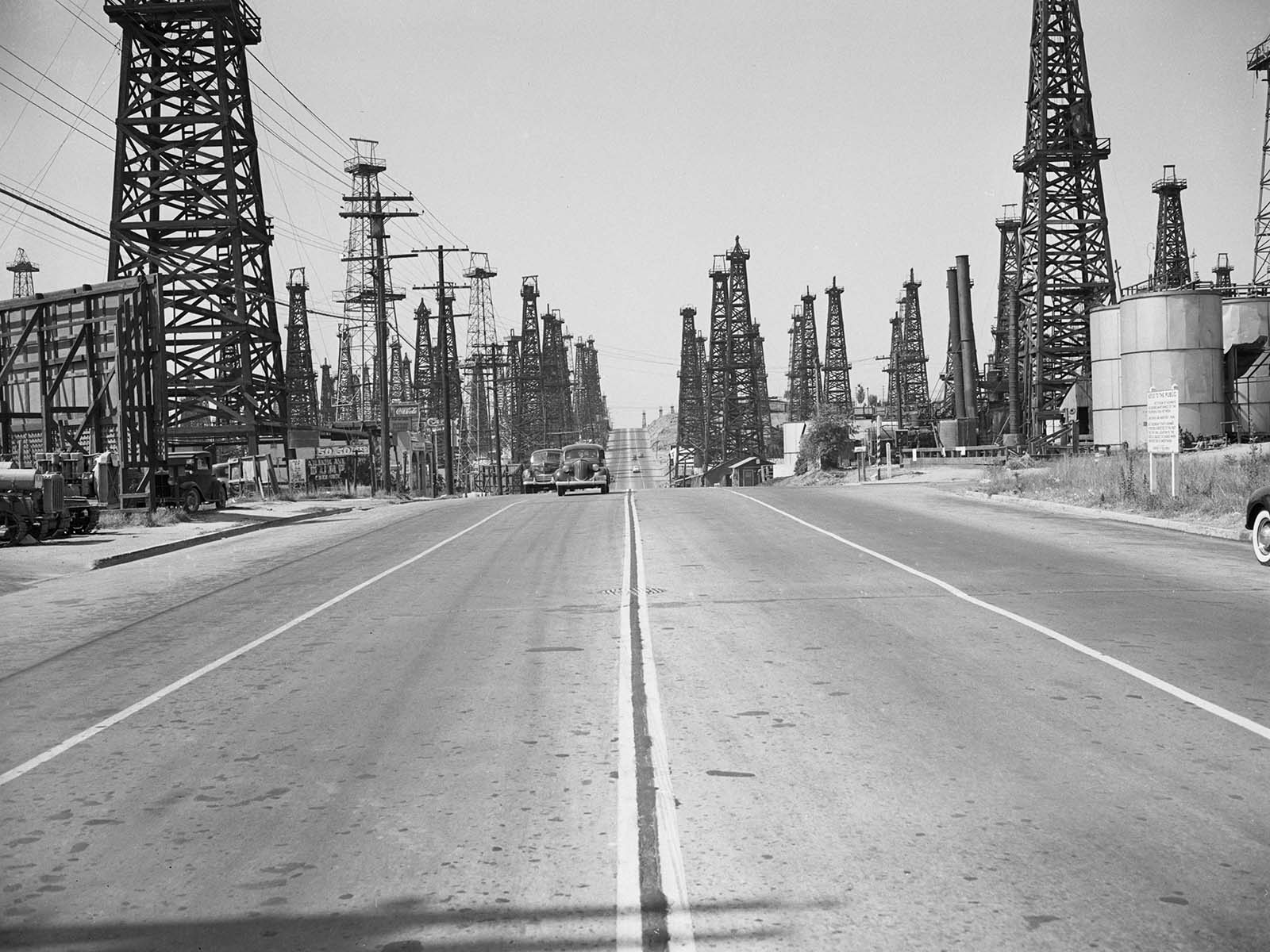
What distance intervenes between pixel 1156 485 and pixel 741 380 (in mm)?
68965

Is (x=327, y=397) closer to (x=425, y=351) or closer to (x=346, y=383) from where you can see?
(x=346, y=383)

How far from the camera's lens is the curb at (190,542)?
792 inches

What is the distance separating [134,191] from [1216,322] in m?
39.9

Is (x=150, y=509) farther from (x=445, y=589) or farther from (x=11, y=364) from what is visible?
(x=445, y=589)

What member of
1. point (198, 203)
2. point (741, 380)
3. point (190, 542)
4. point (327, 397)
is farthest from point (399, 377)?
point (190, 542)

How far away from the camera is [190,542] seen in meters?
23.7

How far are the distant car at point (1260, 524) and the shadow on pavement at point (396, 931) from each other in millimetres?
12728

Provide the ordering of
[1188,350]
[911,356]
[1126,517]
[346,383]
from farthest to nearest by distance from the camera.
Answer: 1. [346,383]
2. [911,356]
3. [1188,350]
4. [1126,517]

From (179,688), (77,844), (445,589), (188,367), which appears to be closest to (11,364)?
(188,367)

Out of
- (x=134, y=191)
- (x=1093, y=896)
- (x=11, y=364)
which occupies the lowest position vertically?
(x=1093, y=896)

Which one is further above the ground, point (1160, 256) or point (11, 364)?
point (1160, 256)

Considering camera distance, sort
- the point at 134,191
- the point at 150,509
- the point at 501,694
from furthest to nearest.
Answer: the point at 134,191 < the point at 150,509 < the point at 501,694

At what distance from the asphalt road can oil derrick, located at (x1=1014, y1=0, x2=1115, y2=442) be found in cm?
4622

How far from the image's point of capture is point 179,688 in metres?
8.75
